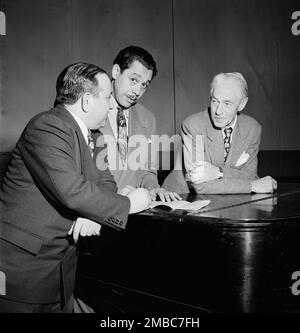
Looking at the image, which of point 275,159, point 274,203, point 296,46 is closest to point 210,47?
point 296,46

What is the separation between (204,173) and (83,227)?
1059 millimetres

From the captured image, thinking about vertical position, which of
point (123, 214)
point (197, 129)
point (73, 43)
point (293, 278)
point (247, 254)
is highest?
point (73, 43)

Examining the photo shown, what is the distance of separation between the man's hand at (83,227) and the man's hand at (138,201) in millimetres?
168

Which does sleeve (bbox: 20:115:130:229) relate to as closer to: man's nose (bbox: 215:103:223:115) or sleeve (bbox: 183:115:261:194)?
sleeve (bbox: 183:115:261:194)

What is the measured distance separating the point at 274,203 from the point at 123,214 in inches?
32.6

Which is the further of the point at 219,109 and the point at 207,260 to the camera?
the point at 219,109

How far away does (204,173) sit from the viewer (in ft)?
8.59

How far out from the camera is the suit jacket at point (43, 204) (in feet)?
5.43

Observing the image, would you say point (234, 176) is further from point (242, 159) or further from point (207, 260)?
point (207, 260)

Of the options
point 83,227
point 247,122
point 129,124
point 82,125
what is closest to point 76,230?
point 83,227

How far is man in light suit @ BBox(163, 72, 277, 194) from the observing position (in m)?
2.62

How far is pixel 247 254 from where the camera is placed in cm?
166

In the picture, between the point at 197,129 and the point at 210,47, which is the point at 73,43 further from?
the point at 197,129

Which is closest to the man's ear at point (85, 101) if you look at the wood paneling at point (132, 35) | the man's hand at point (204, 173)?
the man's hand at point (204, 173)
